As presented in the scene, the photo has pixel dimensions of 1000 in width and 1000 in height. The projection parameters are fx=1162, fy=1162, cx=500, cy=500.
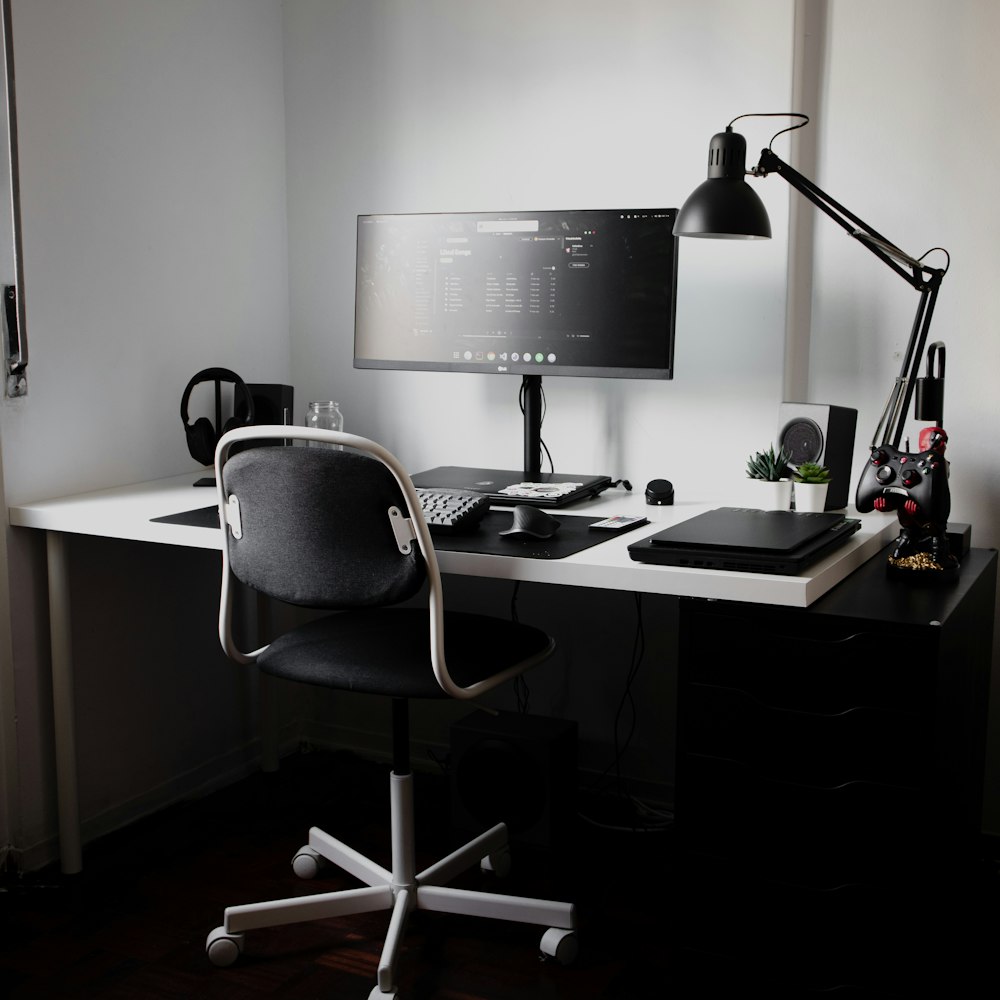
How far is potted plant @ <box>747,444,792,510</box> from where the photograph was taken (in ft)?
7.01

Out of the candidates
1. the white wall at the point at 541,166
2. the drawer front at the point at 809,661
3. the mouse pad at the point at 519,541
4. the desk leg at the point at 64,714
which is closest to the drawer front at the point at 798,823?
the drawer front at the point at 809,661

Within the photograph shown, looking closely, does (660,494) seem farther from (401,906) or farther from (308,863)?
(308,863)

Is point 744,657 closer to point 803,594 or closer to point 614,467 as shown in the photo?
point 803,594

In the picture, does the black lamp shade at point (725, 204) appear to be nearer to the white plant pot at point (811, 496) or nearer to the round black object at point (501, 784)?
the white plant pot at point (811, 496)

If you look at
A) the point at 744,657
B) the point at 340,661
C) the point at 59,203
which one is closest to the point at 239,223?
the point at 59,203

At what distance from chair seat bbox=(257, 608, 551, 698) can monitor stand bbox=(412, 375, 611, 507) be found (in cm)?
27

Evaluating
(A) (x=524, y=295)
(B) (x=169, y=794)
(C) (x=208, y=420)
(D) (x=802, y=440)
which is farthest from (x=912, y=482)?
(B) (x=169, y=794)

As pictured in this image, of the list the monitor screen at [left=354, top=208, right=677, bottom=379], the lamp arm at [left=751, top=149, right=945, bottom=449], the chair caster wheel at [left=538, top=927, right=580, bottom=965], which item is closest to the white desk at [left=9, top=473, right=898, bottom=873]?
the lamp arm at [left=751, top=149, right=945, bottom=449]

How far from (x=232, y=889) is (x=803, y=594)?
134 centimetres

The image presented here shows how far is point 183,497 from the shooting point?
2455 millimetres

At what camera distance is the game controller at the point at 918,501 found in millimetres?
1938

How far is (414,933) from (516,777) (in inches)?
15.6

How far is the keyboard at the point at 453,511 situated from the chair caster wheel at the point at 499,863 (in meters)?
0.73

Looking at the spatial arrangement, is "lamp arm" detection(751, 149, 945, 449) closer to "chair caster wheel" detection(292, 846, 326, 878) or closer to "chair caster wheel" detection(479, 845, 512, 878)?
"chair caster wheel" detection(479, 845, 512, 878)
